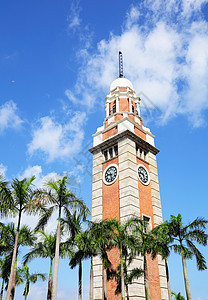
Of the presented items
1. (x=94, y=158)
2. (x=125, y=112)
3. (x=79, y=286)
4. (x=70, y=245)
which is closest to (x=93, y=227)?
(x=70, y=245)

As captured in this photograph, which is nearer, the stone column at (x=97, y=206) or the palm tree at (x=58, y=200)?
the palm tree at (x=58, y=200)

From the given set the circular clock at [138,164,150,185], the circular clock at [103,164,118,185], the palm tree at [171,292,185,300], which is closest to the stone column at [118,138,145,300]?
the circular clock at [103,164,118,185]

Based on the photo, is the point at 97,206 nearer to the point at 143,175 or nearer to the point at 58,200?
the point at 143,175

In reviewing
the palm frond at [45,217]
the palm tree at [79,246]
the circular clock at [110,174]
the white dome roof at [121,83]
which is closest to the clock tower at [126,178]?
the circular clock at [110,174]

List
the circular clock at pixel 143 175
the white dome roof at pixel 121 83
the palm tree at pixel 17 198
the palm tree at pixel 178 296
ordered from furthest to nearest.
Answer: the white dome roof at pixel 121 83 < the palm tree at pixel 178 296 < the circular clock at pixel 143 175 < the palm tree at pixel 17 198

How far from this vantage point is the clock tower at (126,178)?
99.2 feet

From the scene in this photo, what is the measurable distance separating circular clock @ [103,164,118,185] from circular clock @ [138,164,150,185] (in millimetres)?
2964

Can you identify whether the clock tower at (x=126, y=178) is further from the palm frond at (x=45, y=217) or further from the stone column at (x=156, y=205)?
the palm frond at (x=45, y=217)

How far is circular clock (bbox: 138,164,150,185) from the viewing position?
35875 millimetres

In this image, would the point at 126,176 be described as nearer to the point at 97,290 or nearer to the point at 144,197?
the point at 144,197

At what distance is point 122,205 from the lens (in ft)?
106

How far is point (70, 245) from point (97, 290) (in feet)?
26.0

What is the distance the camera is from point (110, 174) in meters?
36.2

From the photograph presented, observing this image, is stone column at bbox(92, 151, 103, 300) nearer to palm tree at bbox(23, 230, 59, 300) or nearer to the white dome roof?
palm tree at bbox(23, 230, 59, 300)
